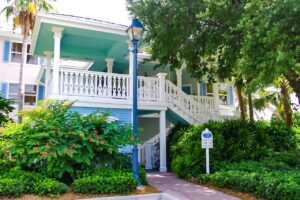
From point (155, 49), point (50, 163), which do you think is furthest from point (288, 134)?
point (50, 163)

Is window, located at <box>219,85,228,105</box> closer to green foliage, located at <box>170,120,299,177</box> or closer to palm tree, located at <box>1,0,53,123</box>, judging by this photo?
green foliage, located at <box>170,120,299,177</box>

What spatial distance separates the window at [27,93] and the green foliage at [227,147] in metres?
12.7

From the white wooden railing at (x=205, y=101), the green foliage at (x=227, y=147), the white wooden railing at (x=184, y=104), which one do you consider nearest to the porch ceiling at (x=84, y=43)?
the white wooden railing at (x=184, y=104)

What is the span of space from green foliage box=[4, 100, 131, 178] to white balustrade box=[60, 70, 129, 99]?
228cm

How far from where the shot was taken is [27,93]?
21.3m

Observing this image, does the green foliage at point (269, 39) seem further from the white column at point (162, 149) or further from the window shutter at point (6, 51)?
the window shutter at point (6, 51)

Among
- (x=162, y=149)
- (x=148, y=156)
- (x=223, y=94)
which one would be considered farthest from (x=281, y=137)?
(x=223, y=94)

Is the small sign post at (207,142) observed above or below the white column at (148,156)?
above

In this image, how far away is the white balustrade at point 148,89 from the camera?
543 inches

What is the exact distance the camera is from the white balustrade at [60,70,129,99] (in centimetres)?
1235

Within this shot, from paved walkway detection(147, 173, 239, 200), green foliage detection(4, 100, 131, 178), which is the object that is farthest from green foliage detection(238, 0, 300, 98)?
green foliage detection(4, 100, 131, 178)

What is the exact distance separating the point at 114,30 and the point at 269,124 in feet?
27.0

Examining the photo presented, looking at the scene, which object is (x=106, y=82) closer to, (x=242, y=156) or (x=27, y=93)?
(x=242, y=156)

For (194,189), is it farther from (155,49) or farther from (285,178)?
(155,49)
